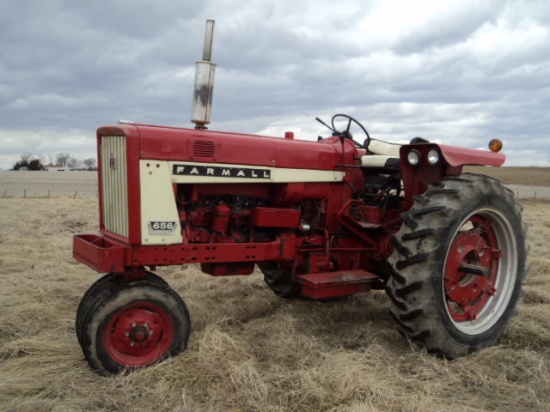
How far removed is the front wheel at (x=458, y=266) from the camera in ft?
12.7

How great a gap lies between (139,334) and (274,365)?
95 centimetres

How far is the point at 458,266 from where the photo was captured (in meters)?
4.33

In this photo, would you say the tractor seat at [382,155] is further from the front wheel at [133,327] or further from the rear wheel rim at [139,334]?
the rear wheel rim at [139,334]

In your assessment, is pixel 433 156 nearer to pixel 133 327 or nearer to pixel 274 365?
pixel 274 365

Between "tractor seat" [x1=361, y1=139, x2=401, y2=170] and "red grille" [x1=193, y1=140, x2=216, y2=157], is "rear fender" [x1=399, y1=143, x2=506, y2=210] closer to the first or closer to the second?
"tractor seat" [x1=361, y1=139, x2=401, y2=170]

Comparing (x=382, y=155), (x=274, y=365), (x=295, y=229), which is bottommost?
(x=274, y=365)

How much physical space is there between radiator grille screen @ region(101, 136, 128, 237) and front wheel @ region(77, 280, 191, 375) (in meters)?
0.46

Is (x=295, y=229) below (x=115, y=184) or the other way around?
below

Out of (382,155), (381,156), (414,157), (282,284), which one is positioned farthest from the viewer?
(282,284)

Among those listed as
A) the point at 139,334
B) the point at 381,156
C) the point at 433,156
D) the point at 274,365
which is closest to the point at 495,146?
the point at 433,156

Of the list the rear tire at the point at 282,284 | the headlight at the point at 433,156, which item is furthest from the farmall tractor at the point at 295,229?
the rear tire at the point at 282,284

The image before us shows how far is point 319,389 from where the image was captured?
3201 mm

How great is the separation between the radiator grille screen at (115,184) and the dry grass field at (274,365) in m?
0.99

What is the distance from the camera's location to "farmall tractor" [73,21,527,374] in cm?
365
